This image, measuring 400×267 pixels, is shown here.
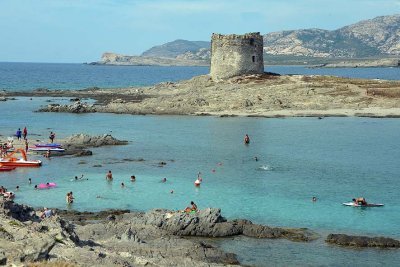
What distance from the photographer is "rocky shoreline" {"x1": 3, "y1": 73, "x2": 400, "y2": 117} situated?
246ft

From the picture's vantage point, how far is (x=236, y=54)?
87000 millimetres

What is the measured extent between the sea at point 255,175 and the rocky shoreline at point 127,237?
0.82m

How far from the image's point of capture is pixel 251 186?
39.7 metres

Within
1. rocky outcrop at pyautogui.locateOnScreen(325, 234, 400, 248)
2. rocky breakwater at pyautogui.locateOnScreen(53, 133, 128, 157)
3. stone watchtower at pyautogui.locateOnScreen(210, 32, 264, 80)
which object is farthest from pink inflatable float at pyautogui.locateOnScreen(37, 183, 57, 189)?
stone watchtower at pyautogui.locateOnScreen(210, 32, 264, 80)

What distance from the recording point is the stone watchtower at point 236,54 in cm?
8681

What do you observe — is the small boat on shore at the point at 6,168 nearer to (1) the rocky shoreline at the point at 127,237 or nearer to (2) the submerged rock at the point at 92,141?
(2) the submerged rock at the point at 92,141

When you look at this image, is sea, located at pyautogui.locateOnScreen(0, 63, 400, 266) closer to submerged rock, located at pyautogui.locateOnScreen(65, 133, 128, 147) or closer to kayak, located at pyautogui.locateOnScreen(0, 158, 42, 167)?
kayak, located at pyautogui.locateOnScreen(0, 158, 42, 167)

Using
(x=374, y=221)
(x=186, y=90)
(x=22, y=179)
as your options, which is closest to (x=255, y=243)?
(x=374, y=221)

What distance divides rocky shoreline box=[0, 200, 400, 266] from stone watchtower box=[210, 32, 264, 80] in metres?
56.4

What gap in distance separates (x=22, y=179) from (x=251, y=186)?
15.2 m

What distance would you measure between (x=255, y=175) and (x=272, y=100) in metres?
36.2

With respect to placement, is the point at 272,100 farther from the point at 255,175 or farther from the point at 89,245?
the point at 89,245

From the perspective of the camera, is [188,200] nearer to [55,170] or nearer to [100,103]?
[55,170]

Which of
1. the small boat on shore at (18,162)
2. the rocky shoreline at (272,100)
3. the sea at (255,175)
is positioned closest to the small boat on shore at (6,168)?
the small boat on shore at (18,162)
